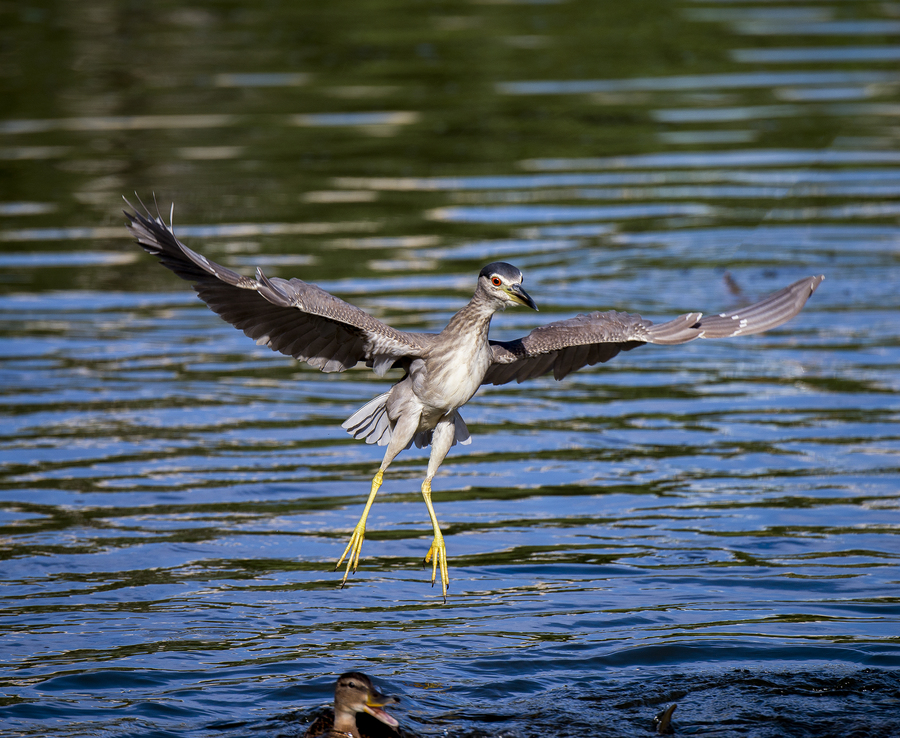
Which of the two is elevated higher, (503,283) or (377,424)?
(503,283)

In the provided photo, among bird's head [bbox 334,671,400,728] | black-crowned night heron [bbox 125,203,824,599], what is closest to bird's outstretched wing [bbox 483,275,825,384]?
black-crowned night heron [bbox 125,203,824,599]

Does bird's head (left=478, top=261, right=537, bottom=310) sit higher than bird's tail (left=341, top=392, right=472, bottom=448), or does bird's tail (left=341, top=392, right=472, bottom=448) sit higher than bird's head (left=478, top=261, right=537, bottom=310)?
bird's head (left=478, top=261, right=537, bottom=310)

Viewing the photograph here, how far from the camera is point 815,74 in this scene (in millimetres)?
26391

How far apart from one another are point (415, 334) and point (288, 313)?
0.91 meters

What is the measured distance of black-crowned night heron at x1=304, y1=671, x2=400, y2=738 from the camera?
24.6 feet

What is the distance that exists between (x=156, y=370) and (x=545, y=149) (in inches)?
404

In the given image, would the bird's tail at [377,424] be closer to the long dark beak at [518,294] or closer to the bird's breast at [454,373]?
the bird's breast at [454,373]

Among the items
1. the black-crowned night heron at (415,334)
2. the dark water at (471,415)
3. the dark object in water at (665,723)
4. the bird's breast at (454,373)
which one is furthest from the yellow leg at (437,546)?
the dark object in water at (665,723)

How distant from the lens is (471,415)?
45.5ft

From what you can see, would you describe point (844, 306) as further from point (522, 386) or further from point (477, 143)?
point (477, 143)

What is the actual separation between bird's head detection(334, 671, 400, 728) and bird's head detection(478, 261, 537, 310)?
2422 mm

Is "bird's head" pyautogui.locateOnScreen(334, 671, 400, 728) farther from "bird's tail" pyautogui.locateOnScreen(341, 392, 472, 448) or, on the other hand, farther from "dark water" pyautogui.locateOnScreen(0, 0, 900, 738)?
"bird's tail" pyautogui.locateOnScreen(341, 392, 472, 448)

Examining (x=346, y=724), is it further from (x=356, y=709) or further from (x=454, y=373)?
(x=454, y=373)

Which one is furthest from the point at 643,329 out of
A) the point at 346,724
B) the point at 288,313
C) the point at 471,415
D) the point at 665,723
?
the point at 471,415
